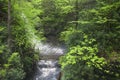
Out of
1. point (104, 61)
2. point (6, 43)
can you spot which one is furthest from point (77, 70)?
point (6, 43)

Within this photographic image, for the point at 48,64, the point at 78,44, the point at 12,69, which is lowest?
the point at 48,64

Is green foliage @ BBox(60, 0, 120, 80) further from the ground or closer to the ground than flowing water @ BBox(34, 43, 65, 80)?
further from the ground

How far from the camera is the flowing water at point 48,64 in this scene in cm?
1549

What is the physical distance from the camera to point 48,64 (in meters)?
17.1

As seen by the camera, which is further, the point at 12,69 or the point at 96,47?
the point at 12,69

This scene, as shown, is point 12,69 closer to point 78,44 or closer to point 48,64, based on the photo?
point 78,44

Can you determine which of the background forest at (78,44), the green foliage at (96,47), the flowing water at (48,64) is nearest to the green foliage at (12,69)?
the background forest at (78,44)

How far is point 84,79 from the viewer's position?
1054 centimetres

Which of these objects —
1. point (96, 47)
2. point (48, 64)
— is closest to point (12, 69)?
point (96, 47)

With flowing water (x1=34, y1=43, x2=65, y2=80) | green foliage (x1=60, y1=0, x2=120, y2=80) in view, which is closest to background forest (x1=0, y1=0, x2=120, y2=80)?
green foliage (x1=60, y1=0, x2=120, y2=80)

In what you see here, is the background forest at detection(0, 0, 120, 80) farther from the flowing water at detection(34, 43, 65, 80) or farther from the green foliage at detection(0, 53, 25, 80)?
the flowing water at detection(34, 43, 65, 80)

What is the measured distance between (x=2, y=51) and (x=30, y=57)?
132 inches

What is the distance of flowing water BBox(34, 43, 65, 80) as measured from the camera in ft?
50.8

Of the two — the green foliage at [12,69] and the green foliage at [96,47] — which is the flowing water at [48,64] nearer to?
the green foliage at [12,69]
